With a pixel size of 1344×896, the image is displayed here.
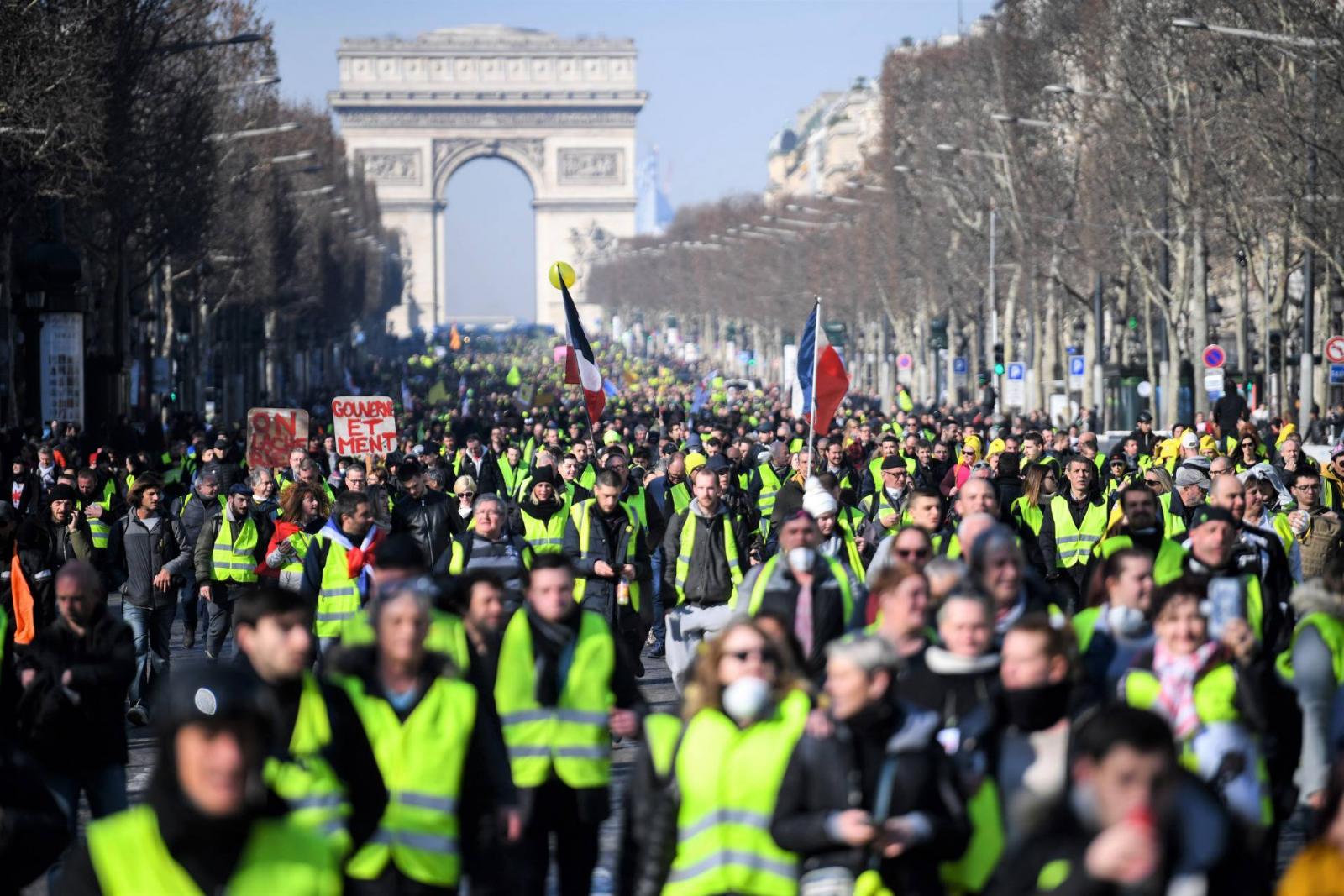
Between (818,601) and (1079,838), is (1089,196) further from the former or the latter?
(1079,838)

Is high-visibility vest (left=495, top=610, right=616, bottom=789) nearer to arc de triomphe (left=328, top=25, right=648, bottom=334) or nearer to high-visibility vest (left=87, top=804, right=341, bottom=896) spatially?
high-visibility vest (left=87, top=804, right=341, bottom=896)

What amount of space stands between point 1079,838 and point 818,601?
Result: 406 centimetres

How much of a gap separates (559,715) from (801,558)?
67.5 inches

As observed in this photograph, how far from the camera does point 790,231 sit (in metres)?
93.9

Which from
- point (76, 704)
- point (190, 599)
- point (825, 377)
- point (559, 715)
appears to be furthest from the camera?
point (825, 377)

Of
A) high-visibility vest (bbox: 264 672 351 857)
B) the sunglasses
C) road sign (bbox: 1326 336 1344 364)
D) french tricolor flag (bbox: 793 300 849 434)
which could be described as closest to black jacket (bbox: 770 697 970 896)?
the sunglasses

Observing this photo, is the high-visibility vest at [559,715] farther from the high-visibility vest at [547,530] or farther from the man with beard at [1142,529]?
the high-visibility vest at [547,530]

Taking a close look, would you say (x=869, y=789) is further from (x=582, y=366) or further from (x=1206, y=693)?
(x=582, y=366)

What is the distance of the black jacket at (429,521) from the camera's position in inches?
589

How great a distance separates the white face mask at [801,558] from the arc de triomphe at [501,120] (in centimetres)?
14143

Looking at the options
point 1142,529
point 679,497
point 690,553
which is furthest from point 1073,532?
point 1142,529

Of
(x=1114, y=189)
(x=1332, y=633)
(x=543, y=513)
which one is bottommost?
(x=1332, y=633)

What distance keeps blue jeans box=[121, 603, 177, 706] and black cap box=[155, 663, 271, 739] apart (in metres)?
8.46

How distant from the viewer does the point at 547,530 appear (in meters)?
13.6
